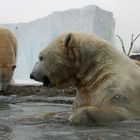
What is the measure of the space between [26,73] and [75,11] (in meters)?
3.77

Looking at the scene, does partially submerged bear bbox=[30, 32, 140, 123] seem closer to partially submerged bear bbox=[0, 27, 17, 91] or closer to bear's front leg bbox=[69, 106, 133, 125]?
bear's front leg bbox=[69, 106, 133, 125]

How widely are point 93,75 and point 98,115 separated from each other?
560 mm

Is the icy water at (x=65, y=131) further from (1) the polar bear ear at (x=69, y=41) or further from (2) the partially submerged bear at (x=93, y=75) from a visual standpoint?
(1) the polar bear ear at (x=69, y=41)

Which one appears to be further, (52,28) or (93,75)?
(52,28)

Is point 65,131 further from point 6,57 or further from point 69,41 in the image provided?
point 6,57

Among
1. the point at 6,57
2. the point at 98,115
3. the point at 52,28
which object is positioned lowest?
the point at 52,28

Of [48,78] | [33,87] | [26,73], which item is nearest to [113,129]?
[48,78]

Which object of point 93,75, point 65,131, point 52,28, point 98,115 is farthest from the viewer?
point 52,28

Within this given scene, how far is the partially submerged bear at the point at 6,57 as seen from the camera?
10.4 m

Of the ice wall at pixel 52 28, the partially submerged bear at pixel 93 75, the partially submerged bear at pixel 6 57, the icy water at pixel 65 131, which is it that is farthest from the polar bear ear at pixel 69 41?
the ice wall at pixel 52 28

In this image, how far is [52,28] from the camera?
22.0 meters

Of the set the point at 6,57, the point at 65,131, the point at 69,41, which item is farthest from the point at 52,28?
the point at 65,131

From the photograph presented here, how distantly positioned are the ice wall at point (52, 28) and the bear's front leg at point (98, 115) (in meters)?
17.0

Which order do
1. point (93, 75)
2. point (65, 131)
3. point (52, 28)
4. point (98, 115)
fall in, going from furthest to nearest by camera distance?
point (52, 28), point (93, 75), point (98, 115), point (65, 131)
